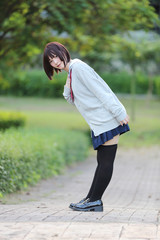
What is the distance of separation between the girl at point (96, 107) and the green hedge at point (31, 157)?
68.1 inches

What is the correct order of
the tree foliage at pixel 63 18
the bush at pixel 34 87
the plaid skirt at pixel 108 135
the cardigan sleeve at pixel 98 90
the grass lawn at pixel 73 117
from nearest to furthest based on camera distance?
the cardigan sleeve at pixel 98 90, the plaid skirt at pixel 108 135, the tree foliage at pixel 63 18, the grass lawn at pixel 73 117, the bush at pixel 34 87

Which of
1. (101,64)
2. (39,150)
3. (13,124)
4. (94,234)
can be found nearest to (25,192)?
(39,150)

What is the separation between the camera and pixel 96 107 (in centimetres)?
493

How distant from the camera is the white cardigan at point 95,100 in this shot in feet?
15.9

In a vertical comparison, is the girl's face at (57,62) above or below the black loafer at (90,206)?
above

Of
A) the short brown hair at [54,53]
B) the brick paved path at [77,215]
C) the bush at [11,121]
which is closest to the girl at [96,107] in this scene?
the short brown hair at [54,53]

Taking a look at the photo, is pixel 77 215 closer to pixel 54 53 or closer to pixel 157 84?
pixel 54 53

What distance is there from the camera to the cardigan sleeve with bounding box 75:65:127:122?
484 centimetres

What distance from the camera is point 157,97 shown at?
122 feet

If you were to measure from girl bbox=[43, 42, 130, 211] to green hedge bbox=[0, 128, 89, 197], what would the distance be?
1729 millimetres

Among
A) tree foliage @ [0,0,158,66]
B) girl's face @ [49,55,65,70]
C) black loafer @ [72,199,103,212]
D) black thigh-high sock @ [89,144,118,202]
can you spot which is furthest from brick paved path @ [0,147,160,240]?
tree foliage @ [0,0,158,66]

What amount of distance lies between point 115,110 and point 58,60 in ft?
2.54

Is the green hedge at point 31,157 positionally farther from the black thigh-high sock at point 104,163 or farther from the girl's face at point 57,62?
the girl's face at point 57,62

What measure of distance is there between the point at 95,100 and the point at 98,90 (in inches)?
5.3
